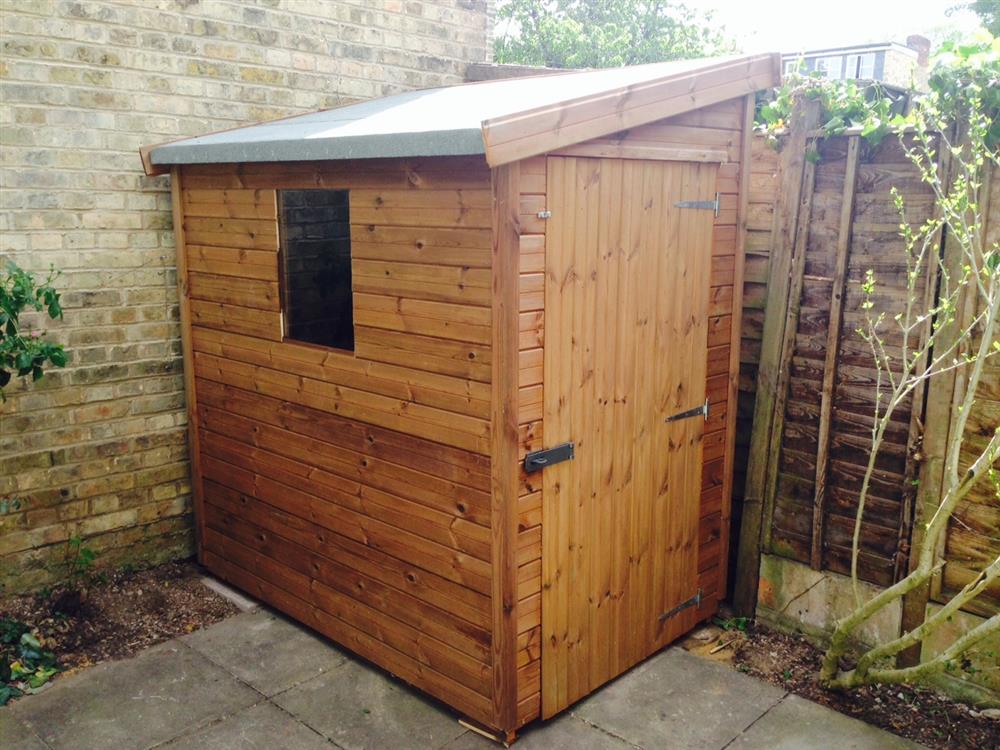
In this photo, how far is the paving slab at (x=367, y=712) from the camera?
3691 mm

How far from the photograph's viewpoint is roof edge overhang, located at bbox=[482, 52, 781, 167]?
300cm

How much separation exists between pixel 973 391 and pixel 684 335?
119 centimetres

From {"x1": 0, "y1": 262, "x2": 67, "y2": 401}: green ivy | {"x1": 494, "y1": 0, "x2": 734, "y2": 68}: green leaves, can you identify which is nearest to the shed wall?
{"x1": 0, "y1": 262, "x2": 67, "y2": 401}: green ivy

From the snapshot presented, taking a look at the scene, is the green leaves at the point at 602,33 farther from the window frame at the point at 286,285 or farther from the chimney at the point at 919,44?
the window frame at the point at 286,285

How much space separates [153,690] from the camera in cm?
406

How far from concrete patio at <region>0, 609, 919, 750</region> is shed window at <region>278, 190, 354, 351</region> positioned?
1530mm

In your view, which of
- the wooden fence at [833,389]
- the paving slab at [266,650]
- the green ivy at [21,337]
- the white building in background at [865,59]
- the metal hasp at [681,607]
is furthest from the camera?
the white building in background at [865,59]

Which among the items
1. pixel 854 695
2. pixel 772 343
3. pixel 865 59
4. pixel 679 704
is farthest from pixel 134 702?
pixel 865 59

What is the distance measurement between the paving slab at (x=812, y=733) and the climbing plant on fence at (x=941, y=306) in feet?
0.61

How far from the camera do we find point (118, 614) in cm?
473

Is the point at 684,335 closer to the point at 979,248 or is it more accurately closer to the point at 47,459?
the point at 979,248

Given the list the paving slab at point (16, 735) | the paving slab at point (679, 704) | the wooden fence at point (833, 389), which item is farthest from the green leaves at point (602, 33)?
the paving slab at point (16, 735)

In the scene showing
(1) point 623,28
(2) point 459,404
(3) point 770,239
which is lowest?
(2) point 459,404

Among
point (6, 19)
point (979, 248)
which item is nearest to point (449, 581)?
point (979, 248)
